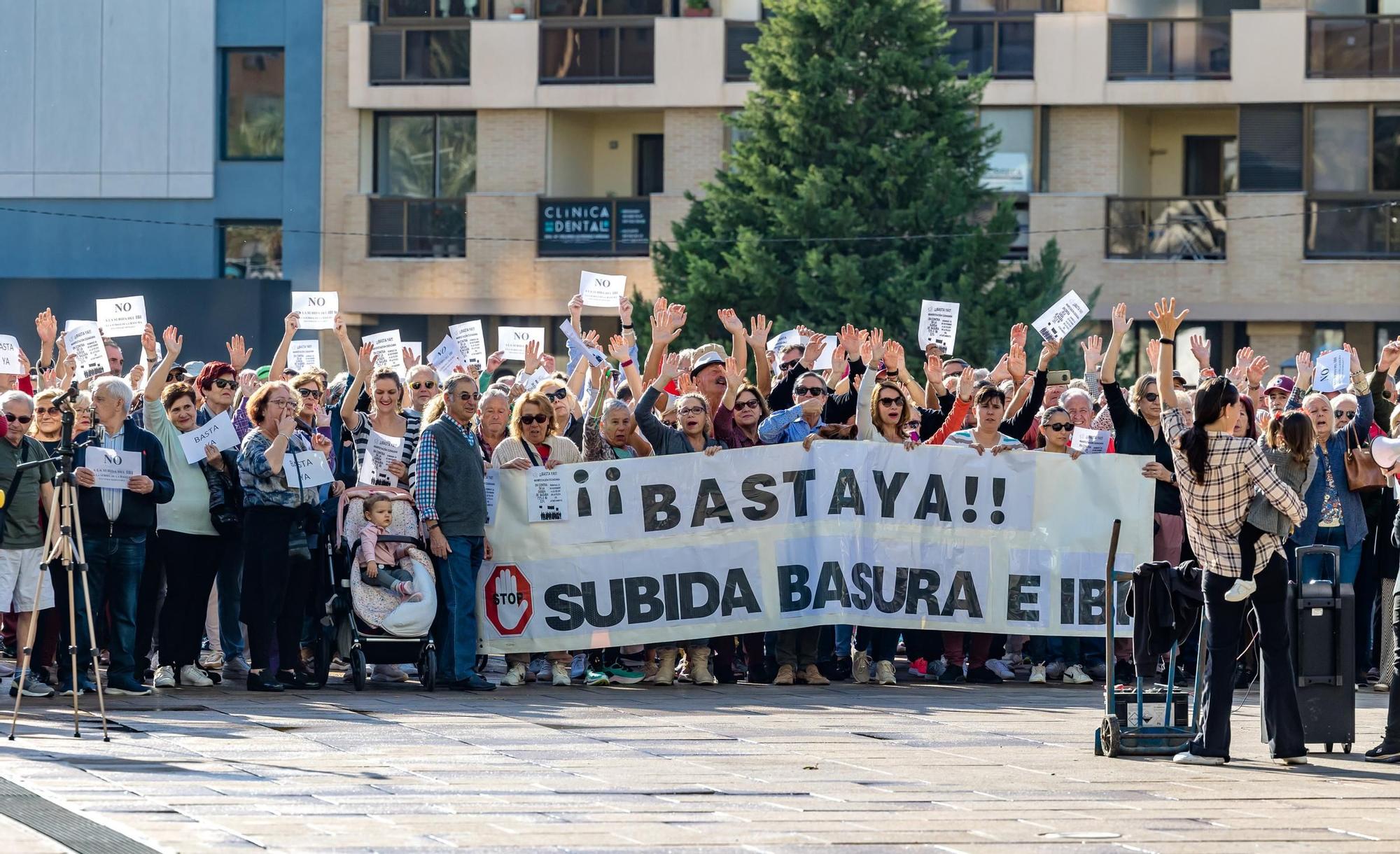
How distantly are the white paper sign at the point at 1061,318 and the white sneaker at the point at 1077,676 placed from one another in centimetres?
308

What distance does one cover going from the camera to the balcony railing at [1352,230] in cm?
3759

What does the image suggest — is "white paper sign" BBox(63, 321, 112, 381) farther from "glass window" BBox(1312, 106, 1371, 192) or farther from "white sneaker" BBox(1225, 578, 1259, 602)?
"glass window" BBox(1312, 106, 1371, 192)

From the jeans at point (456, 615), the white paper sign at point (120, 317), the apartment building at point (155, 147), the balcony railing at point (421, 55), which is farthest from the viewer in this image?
the apartment building at point (155, 147)

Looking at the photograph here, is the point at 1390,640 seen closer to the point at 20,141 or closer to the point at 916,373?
the point at 916,373

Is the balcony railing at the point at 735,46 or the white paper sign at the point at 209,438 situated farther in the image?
the balcony railing at the point at 735,46

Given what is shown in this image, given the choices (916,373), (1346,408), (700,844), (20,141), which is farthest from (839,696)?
(20,141)

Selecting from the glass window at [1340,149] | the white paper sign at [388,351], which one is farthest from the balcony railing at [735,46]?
the white paper sign at [388,351]

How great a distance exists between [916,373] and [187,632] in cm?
2005

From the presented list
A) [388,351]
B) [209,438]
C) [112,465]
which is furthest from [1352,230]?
[112,465]

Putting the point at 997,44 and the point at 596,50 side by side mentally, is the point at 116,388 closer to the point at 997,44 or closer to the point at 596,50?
the point at 596,50

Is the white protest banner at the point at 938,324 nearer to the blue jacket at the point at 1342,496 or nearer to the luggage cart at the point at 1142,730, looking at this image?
the blue jacket at the point at 1342,496

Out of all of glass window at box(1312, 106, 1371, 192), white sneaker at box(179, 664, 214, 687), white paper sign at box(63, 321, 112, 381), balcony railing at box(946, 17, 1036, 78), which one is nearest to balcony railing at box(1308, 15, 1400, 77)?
glass window at box(1312, 106, 1371, 192)

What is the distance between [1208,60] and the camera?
38031mm

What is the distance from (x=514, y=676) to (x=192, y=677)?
208 centimetres
